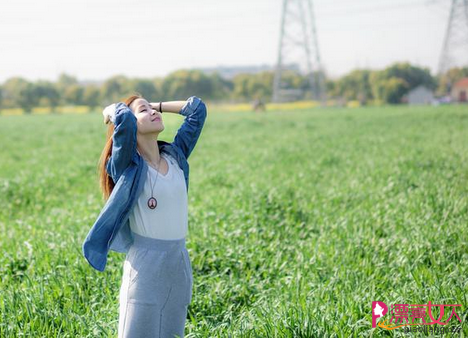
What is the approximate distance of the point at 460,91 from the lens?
229ft

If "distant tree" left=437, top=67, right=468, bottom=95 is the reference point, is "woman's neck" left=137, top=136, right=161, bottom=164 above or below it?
below

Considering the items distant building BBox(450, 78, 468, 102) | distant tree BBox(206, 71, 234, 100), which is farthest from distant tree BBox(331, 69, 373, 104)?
distant tree BBox(206, 71, 234, 100)

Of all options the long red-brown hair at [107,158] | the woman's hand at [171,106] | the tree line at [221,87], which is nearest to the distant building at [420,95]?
the tree line at [221,87]

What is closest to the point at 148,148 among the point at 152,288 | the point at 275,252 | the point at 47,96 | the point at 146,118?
the point at 146,118

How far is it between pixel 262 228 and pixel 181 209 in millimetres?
3361

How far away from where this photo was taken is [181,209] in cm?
319

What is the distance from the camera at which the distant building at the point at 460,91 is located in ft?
225

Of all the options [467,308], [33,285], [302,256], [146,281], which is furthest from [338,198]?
[146,281]

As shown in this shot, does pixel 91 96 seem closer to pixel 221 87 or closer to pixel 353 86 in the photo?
pixel 221 87

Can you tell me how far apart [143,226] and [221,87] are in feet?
271

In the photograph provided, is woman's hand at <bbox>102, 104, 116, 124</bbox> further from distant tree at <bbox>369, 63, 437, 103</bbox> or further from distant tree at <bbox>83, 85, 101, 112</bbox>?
distant tree at <bbox>83, 85, 101, 112</bbox>

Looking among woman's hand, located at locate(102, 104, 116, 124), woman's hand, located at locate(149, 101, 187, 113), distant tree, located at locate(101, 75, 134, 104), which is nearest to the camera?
woman's hand, located at locate(102, 104, 116, 124)

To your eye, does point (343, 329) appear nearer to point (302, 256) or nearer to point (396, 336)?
point (396, 336)

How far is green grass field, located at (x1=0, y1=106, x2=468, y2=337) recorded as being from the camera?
4027 mm
